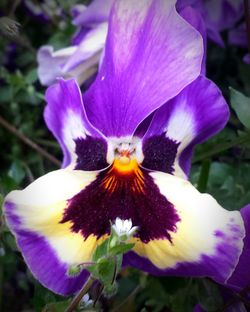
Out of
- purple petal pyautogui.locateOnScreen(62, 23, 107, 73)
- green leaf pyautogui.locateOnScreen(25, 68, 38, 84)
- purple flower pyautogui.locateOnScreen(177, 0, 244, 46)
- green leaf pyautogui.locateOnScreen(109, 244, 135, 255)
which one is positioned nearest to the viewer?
green leaf pyautogui.locateOnScreen(109, 244, 135, 255)

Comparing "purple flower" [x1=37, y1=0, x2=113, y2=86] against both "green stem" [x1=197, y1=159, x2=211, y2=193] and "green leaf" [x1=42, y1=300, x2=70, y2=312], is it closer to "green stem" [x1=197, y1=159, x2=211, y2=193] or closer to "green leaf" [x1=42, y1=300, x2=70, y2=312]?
"green stem" [x1=197, y1=159, x2=211, y2=193]

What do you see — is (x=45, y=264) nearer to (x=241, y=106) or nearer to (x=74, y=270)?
(x=74, y=270)

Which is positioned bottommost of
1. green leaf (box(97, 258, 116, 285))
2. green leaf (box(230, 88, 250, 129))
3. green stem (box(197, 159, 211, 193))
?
green stem (box(197, 159, 211, 193))

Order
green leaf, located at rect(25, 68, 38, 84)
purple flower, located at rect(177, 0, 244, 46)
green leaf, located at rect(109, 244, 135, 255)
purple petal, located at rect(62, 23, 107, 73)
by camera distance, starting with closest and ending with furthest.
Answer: green leaf, located at rect(109, 244, 135, 255)
purple petal, located at rect(62, 23, 107, 73)
purple flower, located at rect(177, 0, 244, 46)
green leaf, located at rect(25, 68, 38, 84)

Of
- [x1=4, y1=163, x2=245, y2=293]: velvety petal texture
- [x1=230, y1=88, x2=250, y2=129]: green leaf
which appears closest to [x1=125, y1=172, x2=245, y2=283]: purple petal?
[x1=4, y1=163, x2=245, y2=293]: velvety petal texture

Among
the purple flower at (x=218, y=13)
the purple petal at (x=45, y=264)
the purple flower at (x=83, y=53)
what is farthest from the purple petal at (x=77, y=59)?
the purple petal at (x=45, y=264)

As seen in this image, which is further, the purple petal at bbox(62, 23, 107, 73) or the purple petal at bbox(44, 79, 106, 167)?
the purple petal at bbox(62, 23, 107, 73)

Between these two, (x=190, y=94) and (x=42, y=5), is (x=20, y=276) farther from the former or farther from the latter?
(x=190, y=94)

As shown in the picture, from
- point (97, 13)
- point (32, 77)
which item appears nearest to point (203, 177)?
point (97, 13)
